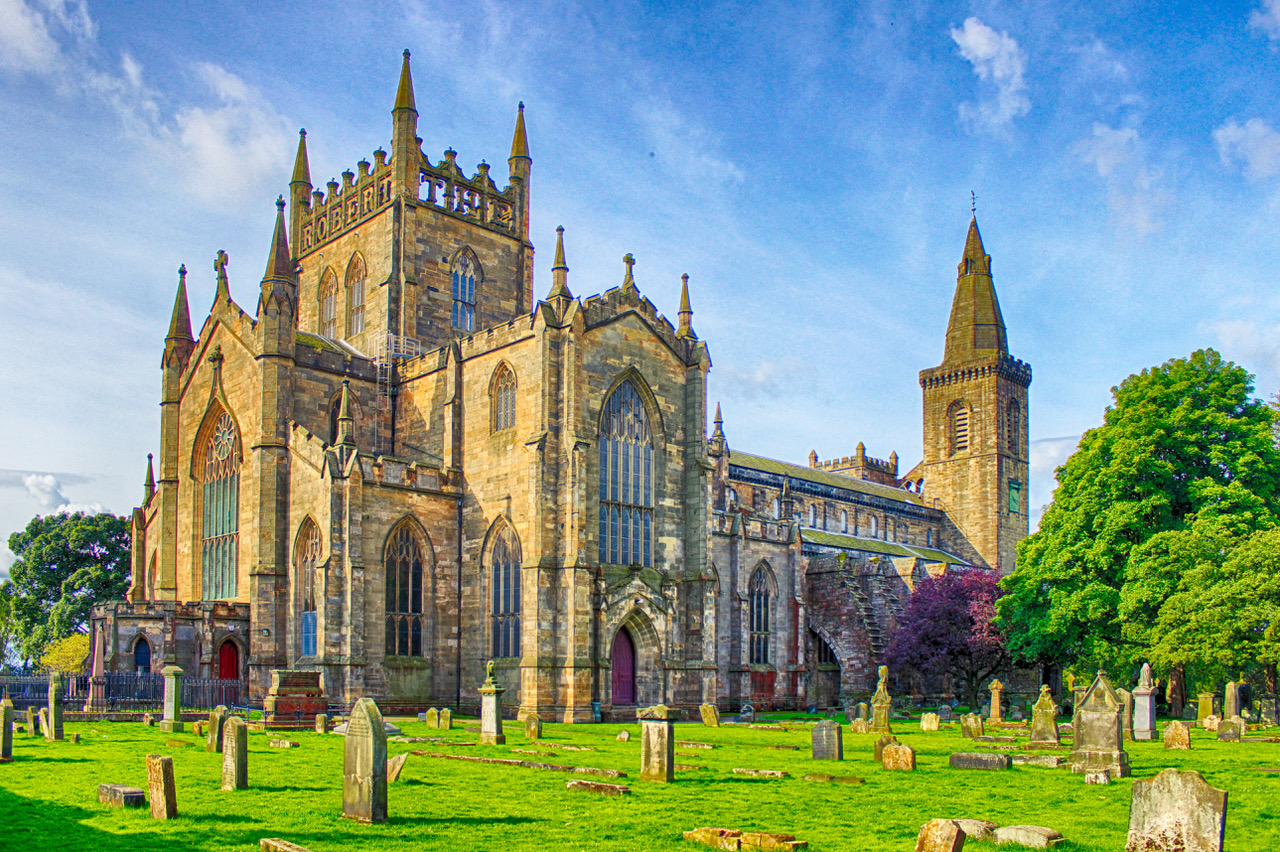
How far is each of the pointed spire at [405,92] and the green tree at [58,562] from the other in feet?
101

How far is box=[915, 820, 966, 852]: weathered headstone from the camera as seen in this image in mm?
10031

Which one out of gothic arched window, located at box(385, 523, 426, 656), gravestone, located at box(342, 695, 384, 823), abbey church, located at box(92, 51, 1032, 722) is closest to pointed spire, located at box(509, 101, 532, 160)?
abbey church, located at box(92, 51, 1032, 722)

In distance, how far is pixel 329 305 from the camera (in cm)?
5025

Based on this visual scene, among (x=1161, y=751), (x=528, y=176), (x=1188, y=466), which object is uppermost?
(x=528, y=176)

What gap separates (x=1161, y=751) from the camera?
24078 mm

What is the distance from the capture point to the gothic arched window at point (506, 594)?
37.0 m

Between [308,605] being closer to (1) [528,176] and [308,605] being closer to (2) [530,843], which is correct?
(1) [528,176]

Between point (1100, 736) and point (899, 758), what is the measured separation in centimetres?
340

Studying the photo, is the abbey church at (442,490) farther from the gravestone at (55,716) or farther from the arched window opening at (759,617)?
the gravestone at (55,716)

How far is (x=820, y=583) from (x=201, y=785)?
42.9 m

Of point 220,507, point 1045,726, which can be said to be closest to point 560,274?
point 220,507

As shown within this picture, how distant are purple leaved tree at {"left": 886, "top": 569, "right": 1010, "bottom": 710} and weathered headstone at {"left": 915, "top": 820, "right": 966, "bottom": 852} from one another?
4294 centimetres

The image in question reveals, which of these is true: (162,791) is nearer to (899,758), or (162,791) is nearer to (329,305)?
(899,758)

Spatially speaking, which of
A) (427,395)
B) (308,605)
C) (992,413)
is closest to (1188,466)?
(427,395)
